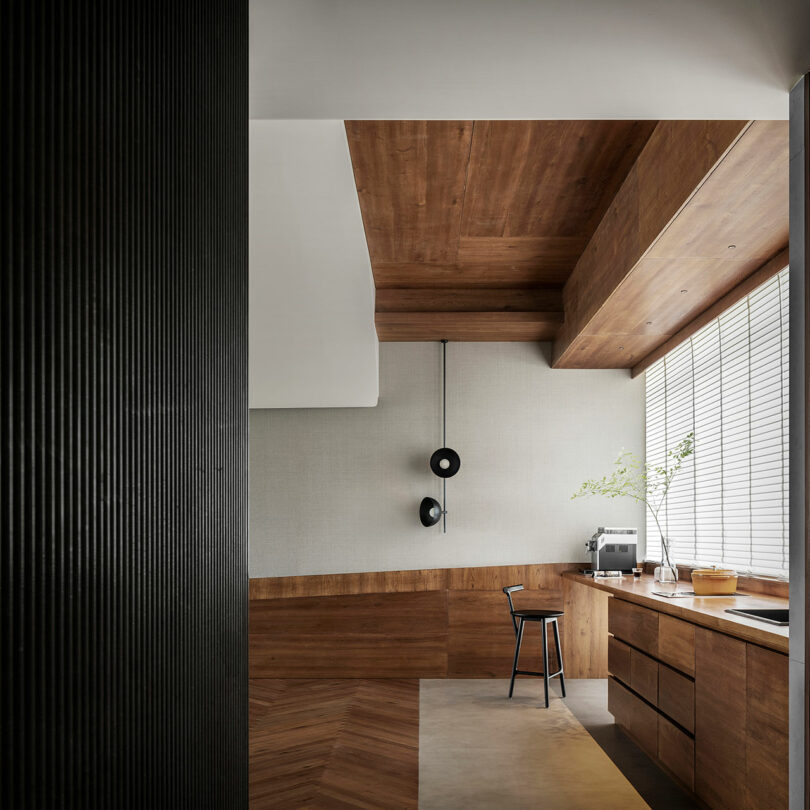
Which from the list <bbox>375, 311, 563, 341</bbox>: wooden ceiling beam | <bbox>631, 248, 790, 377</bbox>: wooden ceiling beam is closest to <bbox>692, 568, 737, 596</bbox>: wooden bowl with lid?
<bbox>631, 248, 790, 377</bbox>: wooden ceiling beam

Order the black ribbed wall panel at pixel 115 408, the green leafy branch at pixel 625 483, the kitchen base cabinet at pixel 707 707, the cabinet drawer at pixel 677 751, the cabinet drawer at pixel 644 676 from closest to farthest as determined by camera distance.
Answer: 1. the black ribbed wall panel at pixel 115 408
2. the kitchen base cabinet at pixel 707 707
3. the cabinet drawer at pixel 677 751
4. the cabinet drawer at pixel 644 676
5. the green leafy branch at pixel 625 483

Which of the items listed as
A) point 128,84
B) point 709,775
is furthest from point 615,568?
point 128,84

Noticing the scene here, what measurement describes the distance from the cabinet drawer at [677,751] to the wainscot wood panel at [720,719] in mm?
76

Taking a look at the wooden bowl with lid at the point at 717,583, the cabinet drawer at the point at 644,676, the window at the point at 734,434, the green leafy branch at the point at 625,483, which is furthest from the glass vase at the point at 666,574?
the green leafy branch at the point at 625,483

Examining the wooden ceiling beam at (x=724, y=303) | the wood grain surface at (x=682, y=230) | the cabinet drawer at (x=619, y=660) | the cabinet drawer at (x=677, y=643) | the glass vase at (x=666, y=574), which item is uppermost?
the wood grain surface at (x=682, y=230)

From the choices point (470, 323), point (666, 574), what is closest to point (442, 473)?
point (470, 323)

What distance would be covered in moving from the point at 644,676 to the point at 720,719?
3.60 ft

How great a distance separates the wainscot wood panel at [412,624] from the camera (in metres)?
6.50

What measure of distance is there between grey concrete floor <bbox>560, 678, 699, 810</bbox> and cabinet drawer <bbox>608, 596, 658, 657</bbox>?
1.78 feet

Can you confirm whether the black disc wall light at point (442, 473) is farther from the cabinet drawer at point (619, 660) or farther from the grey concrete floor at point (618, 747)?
the cabinet drawer at point (619, 660)

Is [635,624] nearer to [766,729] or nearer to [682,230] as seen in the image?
[766,729]

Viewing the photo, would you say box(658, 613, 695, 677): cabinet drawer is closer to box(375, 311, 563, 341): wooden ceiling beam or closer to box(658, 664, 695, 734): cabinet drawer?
box(658, 664, 695, 734): cabinet drawer

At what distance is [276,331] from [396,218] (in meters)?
1.18

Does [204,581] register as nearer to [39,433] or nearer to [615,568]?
[39,433]
